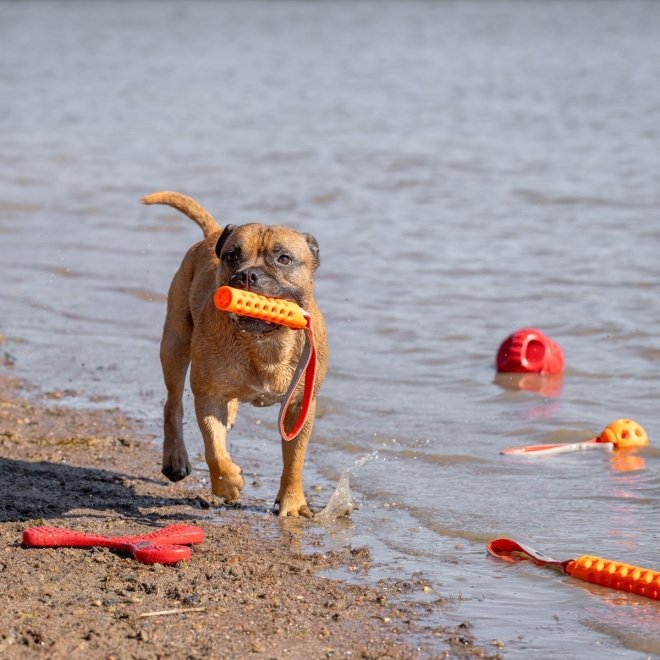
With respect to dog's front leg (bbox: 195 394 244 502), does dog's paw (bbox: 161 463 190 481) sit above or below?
below

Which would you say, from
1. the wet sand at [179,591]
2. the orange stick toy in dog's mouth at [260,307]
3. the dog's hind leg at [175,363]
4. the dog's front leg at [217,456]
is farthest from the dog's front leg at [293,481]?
the dog's hind leg at [175,363]

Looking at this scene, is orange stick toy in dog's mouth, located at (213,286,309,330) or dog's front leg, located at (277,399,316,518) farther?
dog's front leg, located at (277,399,316,518)

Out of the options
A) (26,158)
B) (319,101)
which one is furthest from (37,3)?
(26,158)

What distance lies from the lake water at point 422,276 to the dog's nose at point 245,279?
1249mm

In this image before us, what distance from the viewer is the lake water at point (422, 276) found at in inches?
243

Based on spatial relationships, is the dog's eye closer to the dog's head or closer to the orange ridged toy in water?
the dog's head

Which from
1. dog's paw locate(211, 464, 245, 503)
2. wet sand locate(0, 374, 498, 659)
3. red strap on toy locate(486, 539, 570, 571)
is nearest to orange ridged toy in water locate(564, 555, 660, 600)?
red strap on toy locate(486, 539, 570, 571)

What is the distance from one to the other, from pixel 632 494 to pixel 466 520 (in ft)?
3.38

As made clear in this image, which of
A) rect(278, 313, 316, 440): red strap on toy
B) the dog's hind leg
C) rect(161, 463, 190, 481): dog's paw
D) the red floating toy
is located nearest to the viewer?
rect(278, 313, 316, 440): red strap on toy

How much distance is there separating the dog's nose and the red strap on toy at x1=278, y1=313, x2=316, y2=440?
0.97 feet

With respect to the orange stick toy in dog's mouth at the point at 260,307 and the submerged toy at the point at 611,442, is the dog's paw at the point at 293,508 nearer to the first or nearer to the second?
the orange stick toy in dog's mouth at the point at 260,307

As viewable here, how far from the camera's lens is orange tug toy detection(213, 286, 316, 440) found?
18.7 feet

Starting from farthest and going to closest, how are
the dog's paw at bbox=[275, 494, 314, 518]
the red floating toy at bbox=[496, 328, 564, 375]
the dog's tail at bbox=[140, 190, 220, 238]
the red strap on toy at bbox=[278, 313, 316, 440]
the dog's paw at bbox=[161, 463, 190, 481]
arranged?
the red floating toy at bbox=[496, 328, 564, 375]
the dog's tail at bbox=[140, 190, 220, 238]
the dog's paw at bbox=[161, 463, 190, 481]
the dog's paw at bbox=[275, 494, 314, 518]
the red strap on toy at bbox=[278, 313, 316, 440]

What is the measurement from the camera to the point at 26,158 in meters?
19.8
